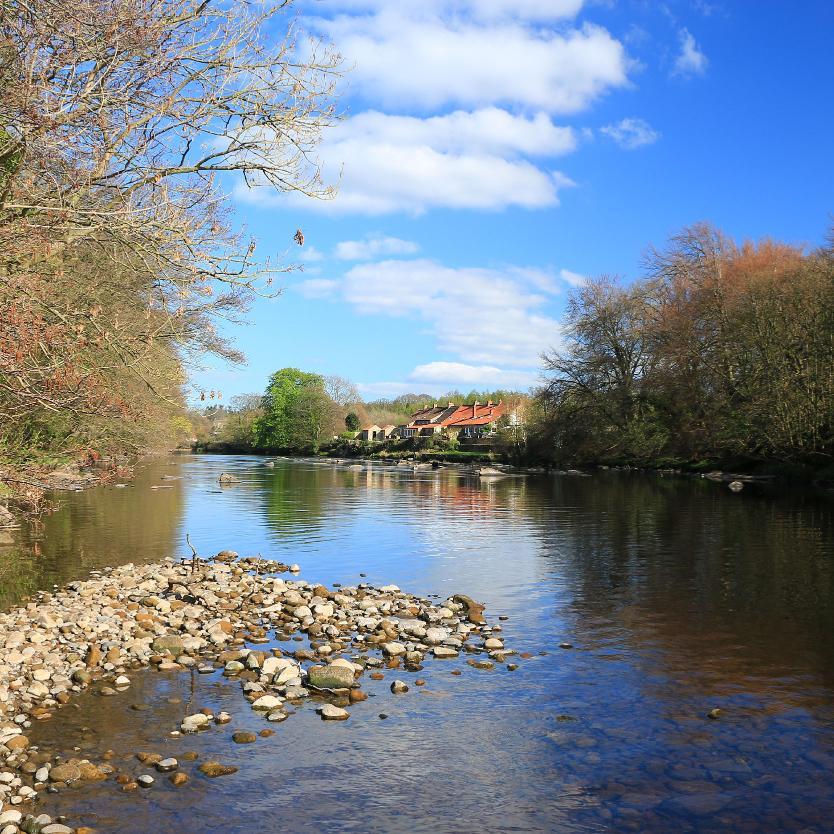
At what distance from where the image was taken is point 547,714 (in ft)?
33.3

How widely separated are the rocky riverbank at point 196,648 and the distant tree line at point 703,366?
112 ft

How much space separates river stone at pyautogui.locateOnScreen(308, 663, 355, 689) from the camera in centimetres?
1080

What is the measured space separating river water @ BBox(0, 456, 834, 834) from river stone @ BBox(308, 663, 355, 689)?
33cm

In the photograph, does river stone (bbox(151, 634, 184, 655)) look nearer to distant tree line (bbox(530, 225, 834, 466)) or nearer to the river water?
the river water

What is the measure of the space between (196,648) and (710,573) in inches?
512

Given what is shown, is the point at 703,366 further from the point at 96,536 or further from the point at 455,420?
the point at 455,420

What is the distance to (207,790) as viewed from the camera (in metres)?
7.79

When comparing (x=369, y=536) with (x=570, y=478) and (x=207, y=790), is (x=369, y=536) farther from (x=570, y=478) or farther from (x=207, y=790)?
(x=570, y=478)

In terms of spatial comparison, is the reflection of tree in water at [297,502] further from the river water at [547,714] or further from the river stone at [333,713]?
the river stone at [333,713]

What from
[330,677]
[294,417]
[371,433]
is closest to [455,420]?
[371,433]

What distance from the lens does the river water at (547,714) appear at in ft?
25.0

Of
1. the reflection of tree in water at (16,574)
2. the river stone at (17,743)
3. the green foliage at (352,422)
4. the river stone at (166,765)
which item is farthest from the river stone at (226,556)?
the green foliage at (352,422)

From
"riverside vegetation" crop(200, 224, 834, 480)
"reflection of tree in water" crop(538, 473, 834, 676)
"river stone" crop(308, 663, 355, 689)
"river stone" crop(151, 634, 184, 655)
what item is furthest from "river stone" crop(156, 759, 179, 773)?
"riverside vegetation" crop(200, 224, 834, 480)

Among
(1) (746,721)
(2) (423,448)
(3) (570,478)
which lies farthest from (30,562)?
(2) (423,448)
